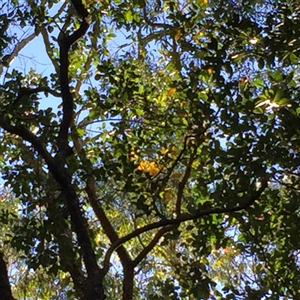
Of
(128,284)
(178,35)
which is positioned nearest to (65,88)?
(178,35)

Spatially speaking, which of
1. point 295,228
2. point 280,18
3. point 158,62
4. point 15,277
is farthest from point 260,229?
point 15,277

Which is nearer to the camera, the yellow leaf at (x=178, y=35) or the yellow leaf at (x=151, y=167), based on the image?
the yellow leaf at (x=178, y=35)

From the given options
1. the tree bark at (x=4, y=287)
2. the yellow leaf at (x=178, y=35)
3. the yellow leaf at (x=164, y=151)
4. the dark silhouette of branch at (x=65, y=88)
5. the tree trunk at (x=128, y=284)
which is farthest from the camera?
the yellow leaf at (x=164, y=151)

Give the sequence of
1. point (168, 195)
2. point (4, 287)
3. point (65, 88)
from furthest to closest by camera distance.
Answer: point (168, 195), point (65, 88), point (4, 287)

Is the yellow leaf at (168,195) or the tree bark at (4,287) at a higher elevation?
the yellow leaf at (168,195)

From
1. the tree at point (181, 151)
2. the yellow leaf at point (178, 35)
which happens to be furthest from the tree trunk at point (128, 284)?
the yellow leaf at point (178, 35)

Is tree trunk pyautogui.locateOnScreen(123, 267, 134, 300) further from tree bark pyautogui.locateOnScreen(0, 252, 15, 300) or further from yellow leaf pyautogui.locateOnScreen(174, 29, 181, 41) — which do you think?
yellow leaf pyautogui.locateOnScreen(174, 29, 181, 41)

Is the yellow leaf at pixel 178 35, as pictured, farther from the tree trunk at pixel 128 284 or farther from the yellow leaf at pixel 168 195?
the tree trunk at pixel 128 284

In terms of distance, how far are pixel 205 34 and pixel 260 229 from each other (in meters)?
1.27

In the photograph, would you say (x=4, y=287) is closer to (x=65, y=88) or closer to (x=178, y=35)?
(x=65, y=88)

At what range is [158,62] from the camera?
460 cm

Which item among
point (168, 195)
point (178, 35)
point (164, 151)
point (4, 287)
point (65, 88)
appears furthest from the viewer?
point (168, 195)

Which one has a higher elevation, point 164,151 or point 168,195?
point 164,151

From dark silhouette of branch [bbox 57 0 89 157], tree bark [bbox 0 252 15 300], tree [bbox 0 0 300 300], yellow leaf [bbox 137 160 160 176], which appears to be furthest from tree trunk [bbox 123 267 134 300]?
tree bark [bbox 0 252 15 300]
